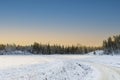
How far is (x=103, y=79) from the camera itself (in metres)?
22.8

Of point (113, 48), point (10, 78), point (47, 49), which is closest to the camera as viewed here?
point (10, 78)

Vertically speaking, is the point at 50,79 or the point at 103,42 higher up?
the point at 103,42

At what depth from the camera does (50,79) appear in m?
22.3

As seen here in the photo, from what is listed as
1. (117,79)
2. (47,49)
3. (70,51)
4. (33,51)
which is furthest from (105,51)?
(117,79)

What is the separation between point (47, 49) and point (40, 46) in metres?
9.75

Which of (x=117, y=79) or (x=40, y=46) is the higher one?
(x=40, y=46)

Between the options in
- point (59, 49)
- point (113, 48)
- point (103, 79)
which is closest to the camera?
point (103, 79)

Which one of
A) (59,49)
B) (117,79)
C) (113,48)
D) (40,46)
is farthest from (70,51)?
(117,79)

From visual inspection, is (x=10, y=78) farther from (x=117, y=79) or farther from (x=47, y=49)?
(x=47, y=49)

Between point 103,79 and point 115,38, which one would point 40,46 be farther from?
point 103,79

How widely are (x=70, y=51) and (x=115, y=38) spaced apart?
4508 centimetres

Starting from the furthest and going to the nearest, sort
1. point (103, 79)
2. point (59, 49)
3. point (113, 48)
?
point (59, 49) < point (113, 48) < point (103, 79)

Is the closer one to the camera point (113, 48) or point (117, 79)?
point (117, 79)

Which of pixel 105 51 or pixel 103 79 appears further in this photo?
pixel 105 51
